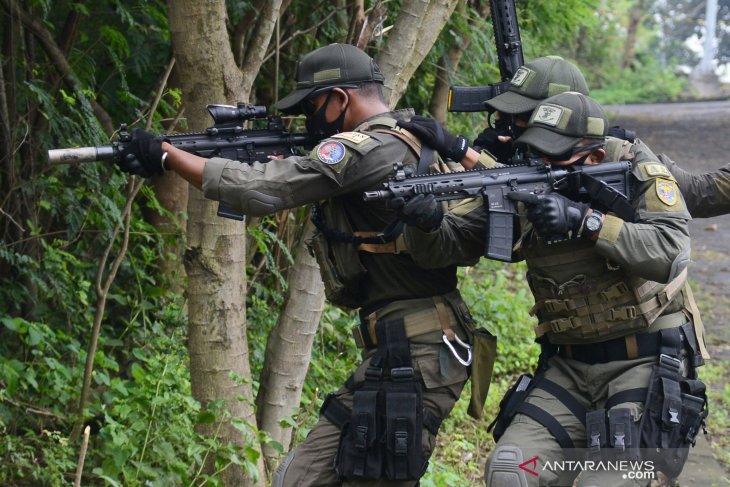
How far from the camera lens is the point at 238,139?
4074 millimetres

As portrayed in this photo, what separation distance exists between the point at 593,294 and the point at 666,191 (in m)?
0.49

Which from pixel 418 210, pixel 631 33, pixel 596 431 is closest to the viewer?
pixel 418 210

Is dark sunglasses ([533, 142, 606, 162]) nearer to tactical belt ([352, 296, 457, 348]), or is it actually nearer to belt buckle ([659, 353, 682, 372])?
tactical belt ([352, 296, 457, 348])

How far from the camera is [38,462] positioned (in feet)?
17.2

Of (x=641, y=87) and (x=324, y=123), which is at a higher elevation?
(x=641, y=87)

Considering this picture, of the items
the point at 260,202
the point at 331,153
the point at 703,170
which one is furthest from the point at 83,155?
the point at 703,170

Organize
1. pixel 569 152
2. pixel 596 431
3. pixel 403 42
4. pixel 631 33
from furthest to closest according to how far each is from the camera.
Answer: pixel 631 33 → pixel 403 42 → pixel 569 152 → pixel 596 431

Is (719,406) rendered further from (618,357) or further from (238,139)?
(238,139)

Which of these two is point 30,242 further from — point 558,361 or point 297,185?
point 558,361

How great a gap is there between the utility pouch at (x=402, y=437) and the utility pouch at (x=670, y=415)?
87cm

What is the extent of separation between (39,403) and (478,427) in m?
3.01

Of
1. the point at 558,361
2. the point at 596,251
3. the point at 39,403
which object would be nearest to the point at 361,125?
the point at 596,251

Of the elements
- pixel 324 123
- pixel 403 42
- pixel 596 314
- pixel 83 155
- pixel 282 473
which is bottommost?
pixel 282 473

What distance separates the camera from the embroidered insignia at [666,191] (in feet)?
12.9
